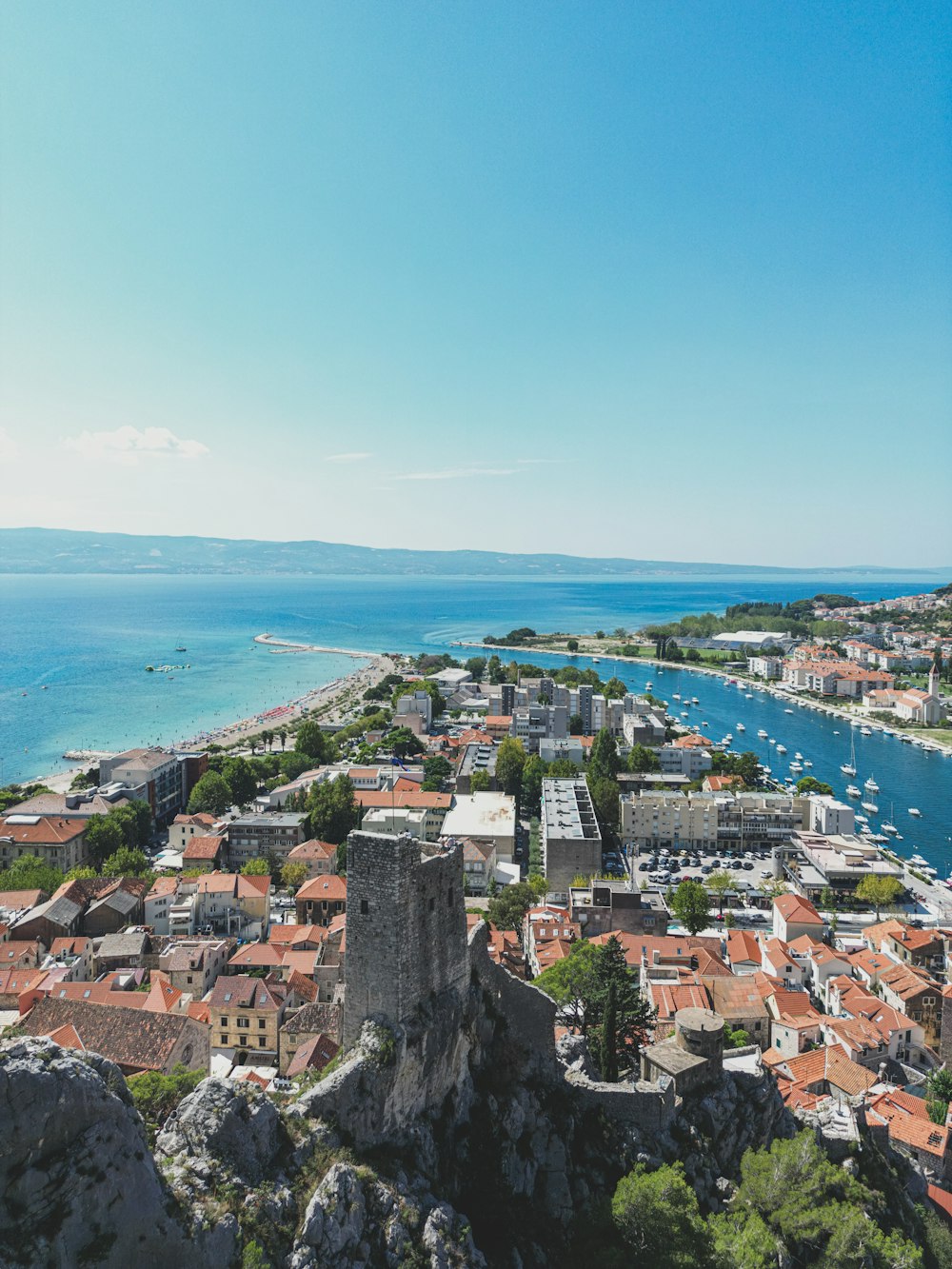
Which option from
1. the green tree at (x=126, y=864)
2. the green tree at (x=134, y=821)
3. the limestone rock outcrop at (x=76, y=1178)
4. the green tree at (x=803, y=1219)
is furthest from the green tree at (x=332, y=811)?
the limestone rock outcrop at (x=76, y=1178)

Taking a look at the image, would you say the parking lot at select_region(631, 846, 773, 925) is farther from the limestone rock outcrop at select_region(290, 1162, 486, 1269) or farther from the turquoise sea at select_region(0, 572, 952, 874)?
the limestone rock outcrop at select_region(290, 1162, 486, 1269)

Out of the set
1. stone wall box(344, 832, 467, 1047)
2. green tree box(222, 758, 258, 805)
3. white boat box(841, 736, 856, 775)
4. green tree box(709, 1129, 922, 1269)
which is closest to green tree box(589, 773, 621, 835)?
green tree box(222, 758, 258, 805)

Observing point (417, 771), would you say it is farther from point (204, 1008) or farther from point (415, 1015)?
point (415, 1015)

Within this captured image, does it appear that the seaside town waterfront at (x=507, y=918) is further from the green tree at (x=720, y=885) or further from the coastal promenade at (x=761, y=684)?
the coastal promenade at (x=761, y=684)

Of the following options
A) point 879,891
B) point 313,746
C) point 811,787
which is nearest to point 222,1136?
point 879,891

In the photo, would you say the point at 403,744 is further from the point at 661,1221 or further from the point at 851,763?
the point at 661,1221

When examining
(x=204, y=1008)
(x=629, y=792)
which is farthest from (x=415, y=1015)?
(x=629, y=792)
